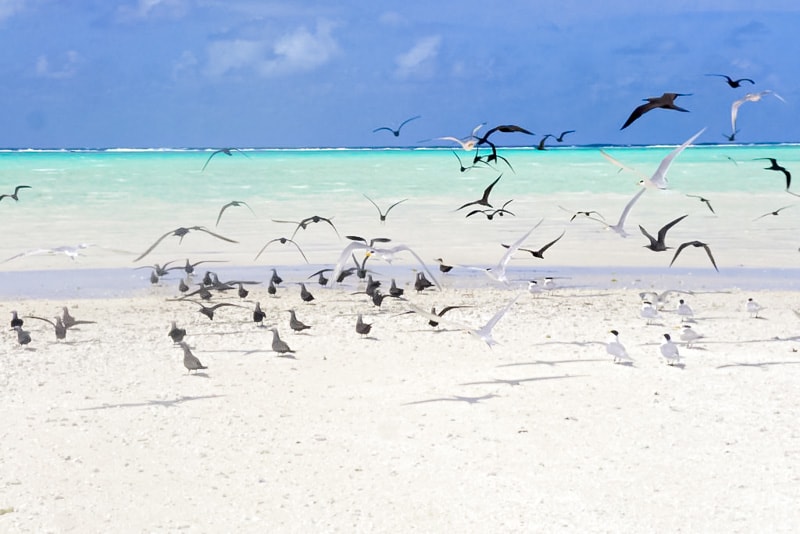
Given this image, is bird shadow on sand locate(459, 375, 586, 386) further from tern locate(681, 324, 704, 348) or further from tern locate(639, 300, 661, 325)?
tern locate(639, 300, 661, 325)

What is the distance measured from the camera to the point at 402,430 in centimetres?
788

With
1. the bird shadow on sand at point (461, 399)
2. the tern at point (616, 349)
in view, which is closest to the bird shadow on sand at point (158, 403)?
the bird shadow on sand at point (461, 399)

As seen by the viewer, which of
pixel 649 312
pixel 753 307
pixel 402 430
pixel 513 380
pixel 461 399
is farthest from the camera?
pixel 753 307

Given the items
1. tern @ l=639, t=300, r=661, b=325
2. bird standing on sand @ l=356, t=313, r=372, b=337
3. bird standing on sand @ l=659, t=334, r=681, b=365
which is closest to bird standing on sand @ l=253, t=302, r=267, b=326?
bird standing on sand @ l=356, t=313, r=372, b=337

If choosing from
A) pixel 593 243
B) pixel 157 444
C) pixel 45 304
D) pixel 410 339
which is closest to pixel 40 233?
pixel 45 304

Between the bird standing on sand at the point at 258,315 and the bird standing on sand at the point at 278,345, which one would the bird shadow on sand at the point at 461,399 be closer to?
the bird standing on sand at the point at 278,345

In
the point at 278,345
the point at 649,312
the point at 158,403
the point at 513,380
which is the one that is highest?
the point at 649,312

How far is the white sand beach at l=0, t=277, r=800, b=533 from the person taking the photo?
6.23 m

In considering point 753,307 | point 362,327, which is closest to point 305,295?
point 362,327

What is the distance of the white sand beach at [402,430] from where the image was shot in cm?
623

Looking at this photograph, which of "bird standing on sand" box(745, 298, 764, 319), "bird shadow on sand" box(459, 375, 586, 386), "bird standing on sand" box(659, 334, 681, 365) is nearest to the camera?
"bird shadow on sand" box(459, 375, 586, 386)

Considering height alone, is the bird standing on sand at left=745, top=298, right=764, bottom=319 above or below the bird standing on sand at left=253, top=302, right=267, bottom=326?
above

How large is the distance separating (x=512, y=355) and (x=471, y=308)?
10.3ft

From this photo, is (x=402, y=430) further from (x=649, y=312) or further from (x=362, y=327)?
(x=649, y=312)
